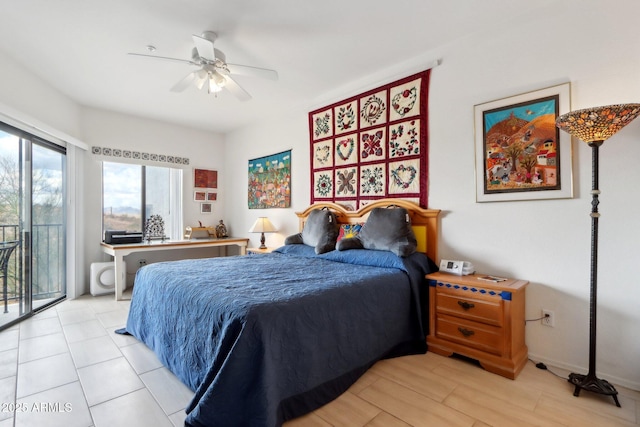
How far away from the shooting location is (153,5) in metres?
2.11

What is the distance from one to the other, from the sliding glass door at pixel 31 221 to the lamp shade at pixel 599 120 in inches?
174

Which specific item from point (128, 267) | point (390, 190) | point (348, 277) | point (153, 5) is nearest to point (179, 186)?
point (128, 267)

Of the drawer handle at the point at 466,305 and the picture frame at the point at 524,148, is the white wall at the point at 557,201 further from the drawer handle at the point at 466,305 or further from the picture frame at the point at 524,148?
the drawer handle at the point at 466,305

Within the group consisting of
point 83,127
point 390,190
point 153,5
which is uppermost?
point 153,5

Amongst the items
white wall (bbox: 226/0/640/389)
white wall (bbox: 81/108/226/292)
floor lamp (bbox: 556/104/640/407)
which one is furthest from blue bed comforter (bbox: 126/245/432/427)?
white wall (bbox: 81/108/226/292)

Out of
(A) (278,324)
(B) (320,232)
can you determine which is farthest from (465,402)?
(B) (320,232)

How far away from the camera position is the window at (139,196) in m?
4.38

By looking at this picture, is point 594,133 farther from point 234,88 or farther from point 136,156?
point 136,156

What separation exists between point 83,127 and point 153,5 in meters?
2.83

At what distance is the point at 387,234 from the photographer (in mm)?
2691

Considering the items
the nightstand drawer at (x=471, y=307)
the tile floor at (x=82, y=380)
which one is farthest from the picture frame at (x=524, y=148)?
the tile floor at (x=82, y=380)

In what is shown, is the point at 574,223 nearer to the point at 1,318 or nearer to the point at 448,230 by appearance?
the point at 448,230

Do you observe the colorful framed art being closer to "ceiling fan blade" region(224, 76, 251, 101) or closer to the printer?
"ceiling fan blade" region(224, 76, 251, 101)

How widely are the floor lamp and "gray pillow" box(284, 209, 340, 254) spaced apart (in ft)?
6.66
